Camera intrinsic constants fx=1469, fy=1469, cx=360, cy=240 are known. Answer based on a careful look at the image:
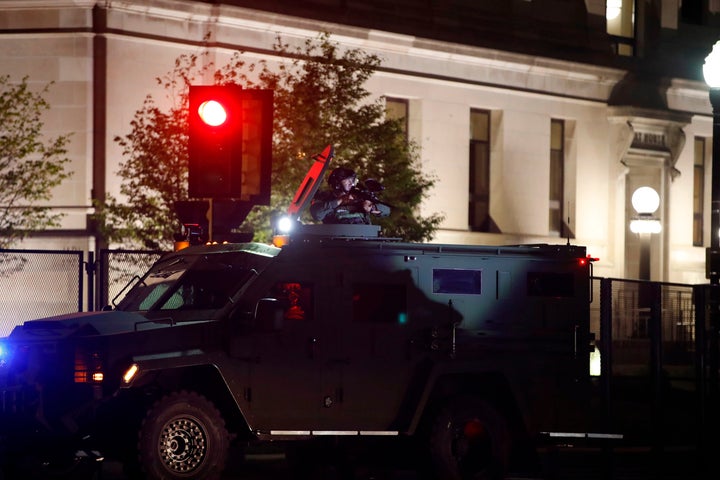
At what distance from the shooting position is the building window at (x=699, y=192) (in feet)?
149

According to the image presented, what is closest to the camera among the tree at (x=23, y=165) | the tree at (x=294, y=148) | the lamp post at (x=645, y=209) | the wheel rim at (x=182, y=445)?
the wheel rim at (x=182, y=445)

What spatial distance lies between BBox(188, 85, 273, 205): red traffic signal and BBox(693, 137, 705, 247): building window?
32645 millimetres

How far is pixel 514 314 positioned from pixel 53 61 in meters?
18.8

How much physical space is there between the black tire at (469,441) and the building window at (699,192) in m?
32.2

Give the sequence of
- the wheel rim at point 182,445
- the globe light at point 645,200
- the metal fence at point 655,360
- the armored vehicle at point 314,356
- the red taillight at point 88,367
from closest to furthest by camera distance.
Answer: the red taillight at point 88,367
the armored vehicle at point 314,356
the wheel rim at point 182,445
the metal fence at point 655,360
the globe light at point 645,200

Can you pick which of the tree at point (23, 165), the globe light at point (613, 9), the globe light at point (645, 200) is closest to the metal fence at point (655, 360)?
the globe light at point (645, 200)

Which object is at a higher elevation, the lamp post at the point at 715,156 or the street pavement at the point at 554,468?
the lamp post at the point at 715,156

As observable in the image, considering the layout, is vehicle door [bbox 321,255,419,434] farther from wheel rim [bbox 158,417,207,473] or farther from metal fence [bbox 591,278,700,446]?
metal fence [bbox 591,278,700,446]

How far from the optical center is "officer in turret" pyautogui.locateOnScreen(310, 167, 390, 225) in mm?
15484

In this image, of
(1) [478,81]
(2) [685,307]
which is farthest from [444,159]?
(2) [685,307]

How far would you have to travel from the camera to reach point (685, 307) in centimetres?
2177

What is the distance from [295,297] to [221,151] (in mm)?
1660

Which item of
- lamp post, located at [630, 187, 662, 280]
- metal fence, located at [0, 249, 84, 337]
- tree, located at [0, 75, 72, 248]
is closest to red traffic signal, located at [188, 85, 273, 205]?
metal fence, located at [0, 249, 84, 337]

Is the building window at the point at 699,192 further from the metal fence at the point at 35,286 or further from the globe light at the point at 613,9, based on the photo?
the metal fence at the point at 35,286
